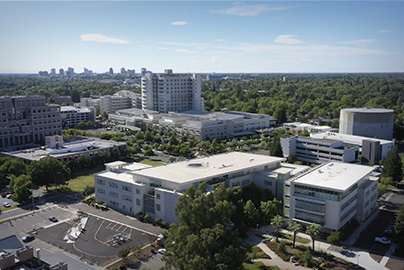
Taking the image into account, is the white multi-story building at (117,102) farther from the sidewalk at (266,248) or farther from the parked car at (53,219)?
the sidewalk at (266,248)

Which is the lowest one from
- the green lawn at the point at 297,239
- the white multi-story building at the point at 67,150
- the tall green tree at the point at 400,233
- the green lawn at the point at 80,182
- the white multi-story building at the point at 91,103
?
the green lawn at the point at 297,239

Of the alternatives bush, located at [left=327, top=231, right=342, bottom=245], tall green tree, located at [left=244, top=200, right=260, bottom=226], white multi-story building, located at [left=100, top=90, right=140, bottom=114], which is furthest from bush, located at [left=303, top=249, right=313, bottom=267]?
white multi-story building, located at [left=100, top=90, right=140, bottom=114]

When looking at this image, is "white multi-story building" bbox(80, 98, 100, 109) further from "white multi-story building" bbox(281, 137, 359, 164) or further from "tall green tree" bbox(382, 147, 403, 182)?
"tall green tree" bbox(382, 147, 403, 182)

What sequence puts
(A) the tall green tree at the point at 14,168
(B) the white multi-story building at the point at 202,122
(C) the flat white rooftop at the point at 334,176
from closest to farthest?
(C) the flat white rooftop at the point at 334,176 < (A) the tall green tree at the point at 14,168 < (B) the white multi-story building at the point at 202,122

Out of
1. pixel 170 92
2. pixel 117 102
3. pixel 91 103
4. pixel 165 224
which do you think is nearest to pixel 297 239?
pixel 165 224

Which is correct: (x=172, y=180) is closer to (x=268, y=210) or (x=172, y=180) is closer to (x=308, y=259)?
(x=268, y=210)

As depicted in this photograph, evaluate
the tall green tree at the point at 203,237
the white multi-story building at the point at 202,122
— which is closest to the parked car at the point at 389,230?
the tall green tree at the point at 203,237

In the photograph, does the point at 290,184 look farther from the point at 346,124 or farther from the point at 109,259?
the point at 346,124
